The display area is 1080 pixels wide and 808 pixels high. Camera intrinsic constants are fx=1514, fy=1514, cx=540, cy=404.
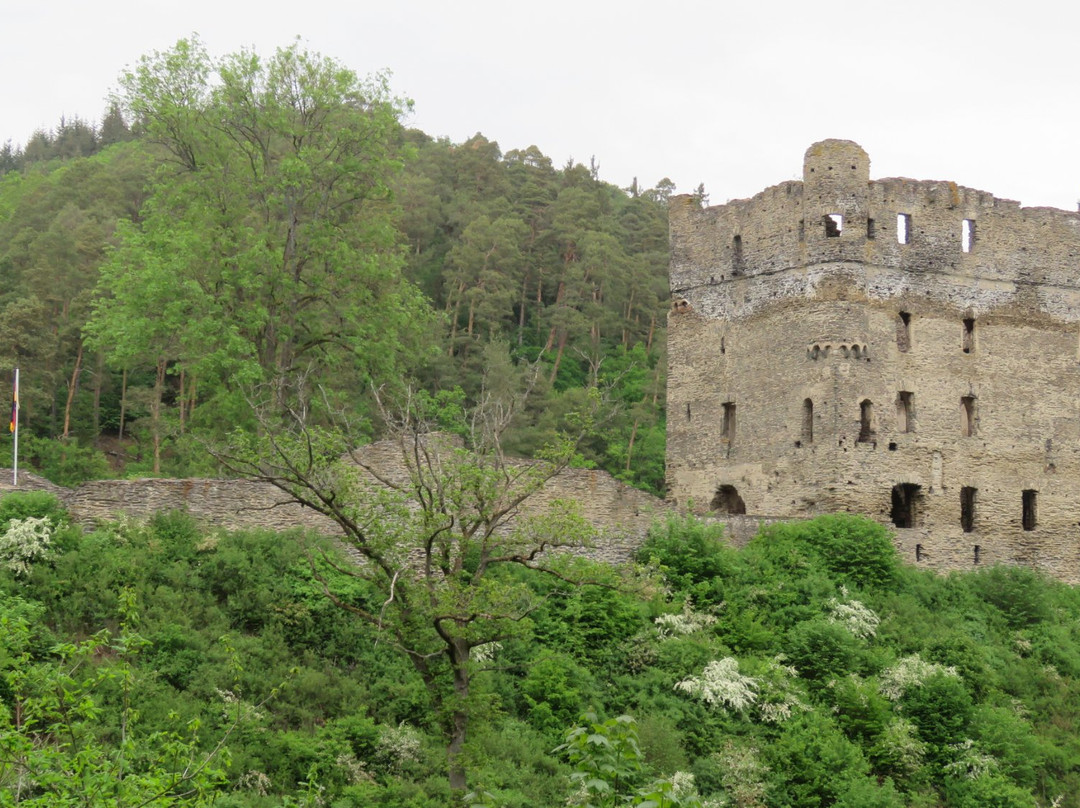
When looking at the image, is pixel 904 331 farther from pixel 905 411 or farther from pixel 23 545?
pixel 23 545

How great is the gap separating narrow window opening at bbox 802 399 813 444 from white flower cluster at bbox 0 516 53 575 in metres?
14.9

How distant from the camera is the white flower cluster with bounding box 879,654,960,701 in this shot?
24.0 m

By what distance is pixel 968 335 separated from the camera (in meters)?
31.3

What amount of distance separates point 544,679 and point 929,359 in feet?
42.7

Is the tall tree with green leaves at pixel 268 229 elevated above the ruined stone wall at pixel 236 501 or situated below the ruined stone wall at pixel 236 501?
above

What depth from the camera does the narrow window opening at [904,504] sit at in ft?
99.3

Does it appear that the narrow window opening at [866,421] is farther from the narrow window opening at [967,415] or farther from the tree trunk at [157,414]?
the tree trunk at [157,414]

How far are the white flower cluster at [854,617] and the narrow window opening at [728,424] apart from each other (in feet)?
19.6

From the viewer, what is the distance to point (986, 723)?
23516 mm

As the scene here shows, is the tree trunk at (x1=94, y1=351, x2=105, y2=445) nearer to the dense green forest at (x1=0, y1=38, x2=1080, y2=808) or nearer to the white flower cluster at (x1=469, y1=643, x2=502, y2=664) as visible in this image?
the dense green forest at (x1=0, y1=38, x2=1080, y2=808)

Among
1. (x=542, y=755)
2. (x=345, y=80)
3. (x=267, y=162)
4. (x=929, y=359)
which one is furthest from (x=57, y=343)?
(x=542, y=755)

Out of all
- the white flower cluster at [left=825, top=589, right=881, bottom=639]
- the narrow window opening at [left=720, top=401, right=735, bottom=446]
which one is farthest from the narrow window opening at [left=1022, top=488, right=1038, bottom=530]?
the white flower cluster at [left=825, top=589, right=881, bottom=639]

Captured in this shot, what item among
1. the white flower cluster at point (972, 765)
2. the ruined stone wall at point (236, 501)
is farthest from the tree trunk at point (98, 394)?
the white flower cluster at point (972, 765)

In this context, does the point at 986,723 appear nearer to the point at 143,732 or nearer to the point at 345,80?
the point at 143,732
